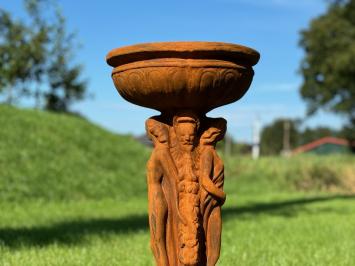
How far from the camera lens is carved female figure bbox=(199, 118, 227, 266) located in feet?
12.2

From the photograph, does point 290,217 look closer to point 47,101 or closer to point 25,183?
point 25,183

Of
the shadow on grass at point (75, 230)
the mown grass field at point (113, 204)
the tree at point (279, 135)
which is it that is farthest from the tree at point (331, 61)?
the tree at point (279, 135)

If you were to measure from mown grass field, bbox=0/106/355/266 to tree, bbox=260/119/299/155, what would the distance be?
52026 mm

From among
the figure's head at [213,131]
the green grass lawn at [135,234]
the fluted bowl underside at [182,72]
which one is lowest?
the green grass lawn at [135,234]

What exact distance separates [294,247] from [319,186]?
1413 cm

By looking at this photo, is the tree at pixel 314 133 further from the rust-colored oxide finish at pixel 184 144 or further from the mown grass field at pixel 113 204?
the rust-colored oxide finish at pixel 184 144

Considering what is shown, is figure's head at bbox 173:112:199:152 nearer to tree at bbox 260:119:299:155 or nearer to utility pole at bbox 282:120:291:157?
utility pole at bbox 282:120:291:157

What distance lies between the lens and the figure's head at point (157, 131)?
3.77m

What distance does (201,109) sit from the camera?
3826 mm

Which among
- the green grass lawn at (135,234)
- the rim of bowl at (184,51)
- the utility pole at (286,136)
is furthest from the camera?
the utility pole at (286,136)

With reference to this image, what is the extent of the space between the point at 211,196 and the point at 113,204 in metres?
8.57

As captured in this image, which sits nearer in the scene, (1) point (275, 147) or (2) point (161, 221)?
(2) point (161, 221)

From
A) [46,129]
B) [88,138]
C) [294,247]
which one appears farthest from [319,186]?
[294,247]

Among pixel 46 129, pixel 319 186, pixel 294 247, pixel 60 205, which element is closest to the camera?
pixel 294 247
